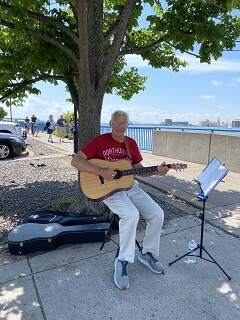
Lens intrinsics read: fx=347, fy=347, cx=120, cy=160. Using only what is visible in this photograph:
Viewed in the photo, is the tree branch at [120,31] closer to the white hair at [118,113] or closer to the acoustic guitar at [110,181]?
the white hair at [118,113]

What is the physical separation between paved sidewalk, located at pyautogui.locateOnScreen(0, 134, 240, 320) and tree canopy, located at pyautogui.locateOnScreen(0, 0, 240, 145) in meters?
1.97

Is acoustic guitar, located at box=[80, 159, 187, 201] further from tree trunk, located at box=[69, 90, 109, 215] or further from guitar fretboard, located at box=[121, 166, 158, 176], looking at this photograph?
tree trunk, located at box=[69, 90, 109, 215]

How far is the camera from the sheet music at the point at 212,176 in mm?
3515

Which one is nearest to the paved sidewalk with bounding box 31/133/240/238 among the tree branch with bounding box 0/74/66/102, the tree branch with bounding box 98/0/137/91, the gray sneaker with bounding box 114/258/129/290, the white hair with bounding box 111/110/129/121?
the gray sneaker with bounding box 114/258/129/290

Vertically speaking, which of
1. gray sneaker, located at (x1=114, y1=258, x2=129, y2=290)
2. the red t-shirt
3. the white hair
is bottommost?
gray sneaker, located at (x1=114, y1=258, x2=129, y2=290)

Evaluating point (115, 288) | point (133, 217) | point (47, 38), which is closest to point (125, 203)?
point (133, 217)

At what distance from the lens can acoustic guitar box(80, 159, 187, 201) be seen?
3889mm

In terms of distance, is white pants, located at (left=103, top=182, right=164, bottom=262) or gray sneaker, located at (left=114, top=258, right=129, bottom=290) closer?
gray sneaker, located at (left=114, top=258, right=129, bottom=290)

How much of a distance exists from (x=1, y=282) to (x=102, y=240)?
135 centimetres

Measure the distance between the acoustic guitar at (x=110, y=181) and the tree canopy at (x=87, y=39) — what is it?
1326mm

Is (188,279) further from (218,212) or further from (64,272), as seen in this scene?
(218,212)

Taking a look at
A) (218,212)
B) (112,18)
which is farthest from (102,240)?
(112,18)

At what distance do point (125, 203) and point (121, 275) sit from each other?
74 centimetres

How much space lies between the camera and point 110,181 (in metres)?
3.91
